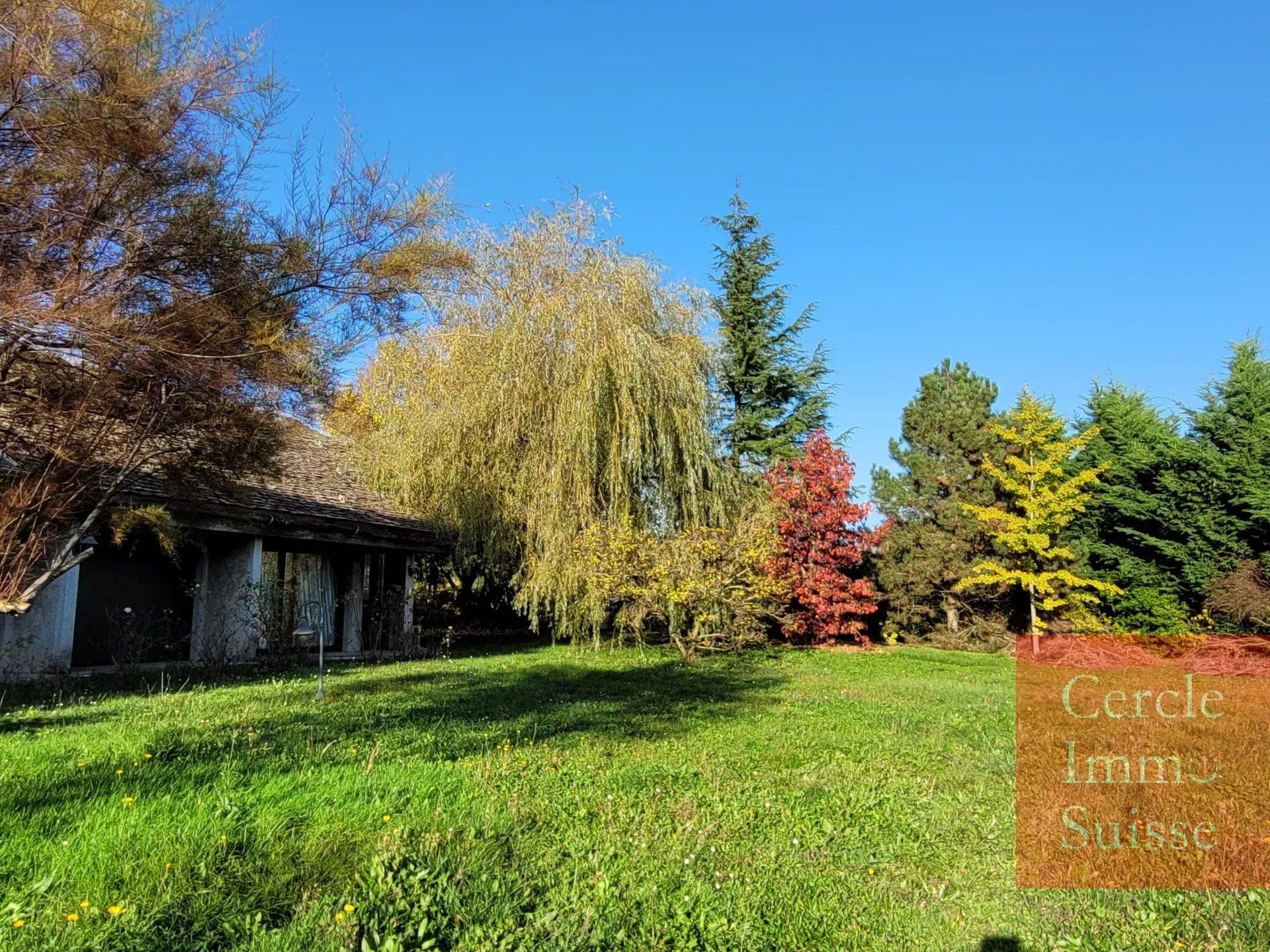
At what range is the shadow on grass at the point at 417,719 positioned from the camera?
4.86 m

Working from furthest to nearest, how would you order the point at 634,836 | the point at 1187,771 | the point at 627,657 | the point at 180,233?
the point at 627,657 → the point at 180,233 → the point at 1187,771 → the point at 634,836

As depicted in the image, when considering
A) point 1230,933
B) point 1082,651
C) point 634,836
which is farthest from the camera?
point 1082,651

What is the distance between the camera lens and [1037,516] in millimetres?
18062

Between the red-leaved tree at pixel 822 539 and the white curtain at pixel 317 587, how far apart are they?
31.4 feet

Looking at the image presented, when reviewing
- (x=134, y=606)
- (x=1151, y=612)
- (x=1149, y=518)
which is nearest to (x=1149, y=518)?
(x=1149, y=518)

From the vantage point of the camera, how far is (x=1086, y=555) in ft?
61.5

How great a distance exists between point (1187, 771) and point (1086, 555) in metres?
14.7

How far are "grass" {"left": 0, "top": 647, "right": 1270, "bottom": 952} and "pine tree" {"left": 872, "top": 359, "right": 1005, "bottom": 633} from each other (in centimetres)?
1262

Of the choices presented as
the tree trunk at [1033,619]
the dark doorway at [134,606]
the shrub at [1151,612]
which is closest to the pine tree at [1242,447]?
the shrub at [1151,612]

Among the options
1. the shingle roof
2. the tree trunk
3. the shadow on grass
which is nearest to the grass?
the shadow on grass

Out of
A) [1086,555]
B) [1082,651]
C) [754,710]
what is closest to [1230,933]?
A: [754,710]

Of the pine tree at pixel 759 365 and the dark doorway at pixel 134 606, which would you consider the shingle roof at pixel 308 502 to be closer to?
the dark doorway at pixel 134 606

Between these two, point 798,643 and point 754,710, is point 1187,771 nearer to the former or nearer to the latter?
point 754,710

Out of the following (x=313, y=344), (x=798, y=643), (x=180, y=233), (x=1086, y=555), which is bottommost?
(x=798, y=643)
